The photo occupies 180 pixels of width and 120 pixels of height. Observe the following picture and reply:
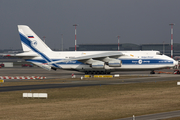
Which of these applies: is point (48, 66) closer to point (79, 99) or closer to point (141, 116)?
point (79, 99)

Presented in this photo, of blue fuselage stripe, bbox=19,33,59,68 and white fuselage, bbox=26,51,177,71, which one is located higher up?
blue fuselage stripe, bbox=19,33,59,68

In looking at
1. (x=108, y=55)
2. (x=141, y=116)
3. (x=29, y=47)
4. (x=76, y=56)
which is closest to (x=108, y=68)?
(x=108, y=55)

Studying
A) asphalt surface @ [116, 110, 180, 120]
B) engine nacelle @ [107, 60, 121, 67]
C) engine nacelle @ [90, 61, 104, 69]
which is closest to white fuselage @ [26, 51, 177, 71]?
engine nacelle @ [90, 61, 104, 69]

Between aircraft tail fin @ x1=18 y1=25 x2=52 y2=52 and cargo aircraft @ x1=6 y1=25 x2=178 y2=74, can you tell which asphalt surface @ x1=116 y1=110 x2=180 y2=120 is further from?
aircraft tail fin @ x1=18 y1=25 x2=52 y2=52

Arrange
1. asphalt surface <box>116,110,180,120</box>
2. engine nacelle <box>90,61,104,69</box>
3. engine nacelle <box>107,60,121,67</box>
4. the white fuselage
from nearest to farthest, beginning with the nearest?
asphalt surface <box>116,110,180,120</box> < engine nacelle <box>107,60,121,67</box> < the white fuselage < engine nacelle <box>90,61,104,69</box>

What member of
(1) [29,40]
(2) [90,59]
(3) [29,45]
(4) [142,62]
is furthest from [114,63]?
(1) [29,40]

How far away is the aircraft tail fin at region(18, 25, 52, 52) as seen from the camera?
6091 cm

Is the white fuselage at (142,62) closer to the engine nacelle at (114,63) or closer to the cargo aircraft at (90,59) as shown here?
the cargo aircraft at (90,59)

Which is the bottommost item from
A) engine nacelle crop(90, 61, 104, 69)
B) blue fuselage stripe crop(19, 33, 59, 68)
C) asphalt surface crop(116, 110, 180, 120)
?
asphalt surface crop(116, 110, 180, 120)

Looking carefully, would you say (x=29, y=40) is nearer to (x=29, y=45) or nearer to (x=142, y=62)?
(x=29, y=45)

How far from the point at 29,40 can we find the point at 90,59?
13804 millimetres

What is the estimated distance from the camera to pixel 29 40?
200 ft

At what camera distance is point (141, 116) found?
1836 centimetres

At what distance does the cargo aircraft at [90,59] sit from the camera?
5738 cm
